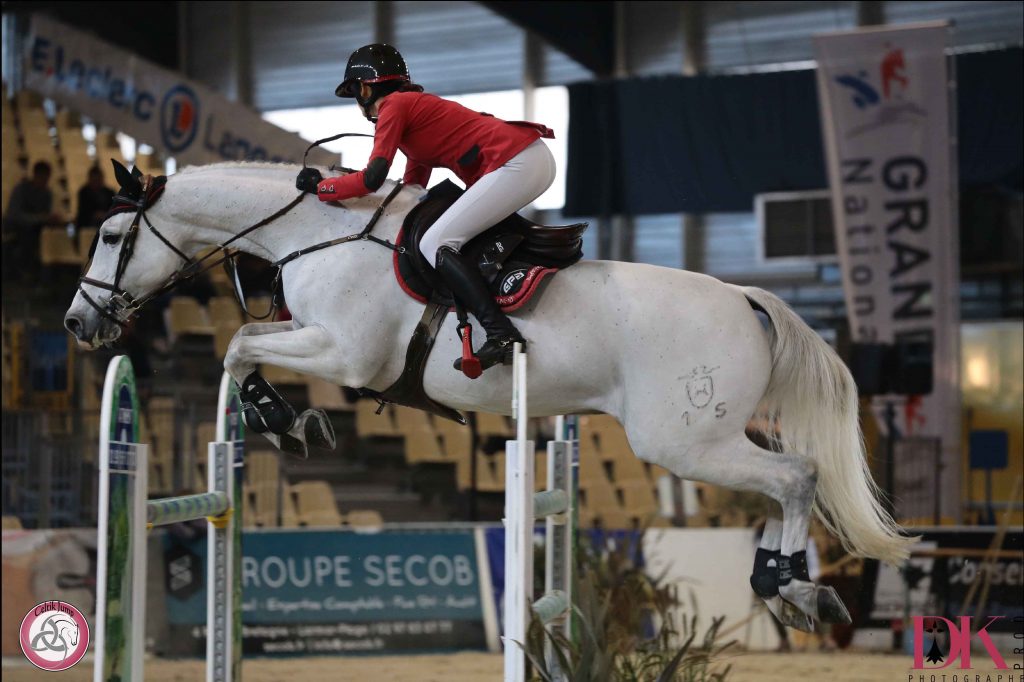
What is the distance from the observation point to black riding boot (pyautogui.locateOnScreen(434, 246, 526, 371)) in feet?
11.7

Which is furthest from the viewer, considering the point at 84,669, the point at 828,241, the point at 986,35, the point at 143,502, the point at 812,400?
the point at 828,241

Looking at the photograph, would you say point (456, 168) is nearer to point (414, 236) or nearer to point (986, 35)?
point (414, 236)

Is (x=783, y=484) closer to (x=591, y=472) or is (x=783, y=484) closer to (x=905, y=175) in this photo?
(x=905, y=175)

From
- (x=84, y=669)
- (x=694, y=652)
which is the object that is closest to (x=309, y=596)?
(x=84, y=669)

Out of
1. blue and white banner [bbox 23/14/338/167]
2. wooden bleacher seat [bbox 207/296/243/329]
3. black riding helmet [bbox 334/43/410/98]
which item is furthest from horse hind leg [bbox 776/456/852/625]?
wooden bleacher seat [bbox 207/296/243/329]

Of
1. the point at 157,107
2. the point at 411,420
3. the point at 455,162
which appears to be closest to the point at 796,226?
the point at 411,420

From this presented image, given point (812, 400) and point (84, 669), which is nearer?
point (812, 400)

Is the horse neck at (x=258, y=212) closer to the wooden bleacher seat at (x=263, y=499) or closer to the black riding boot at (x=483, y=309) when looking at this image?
the black riding boot at (x=483, y=309)

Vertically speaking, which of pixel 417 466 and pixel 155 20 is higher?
pixel 155 20

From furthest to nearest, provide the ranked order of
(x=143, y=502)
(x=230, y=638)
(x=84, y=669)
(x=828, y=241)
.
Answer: (x=828, y=241) < (x=84, y=669) < (x=230, y=638) < (x=143, y=502)

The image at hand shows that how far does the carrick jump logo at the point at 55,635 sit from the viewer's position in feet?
12.1

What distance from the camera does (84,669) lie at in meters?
6.10

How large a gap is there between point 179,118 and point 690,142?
4310 mm

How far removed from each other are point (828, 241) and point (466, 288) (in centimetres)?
784
